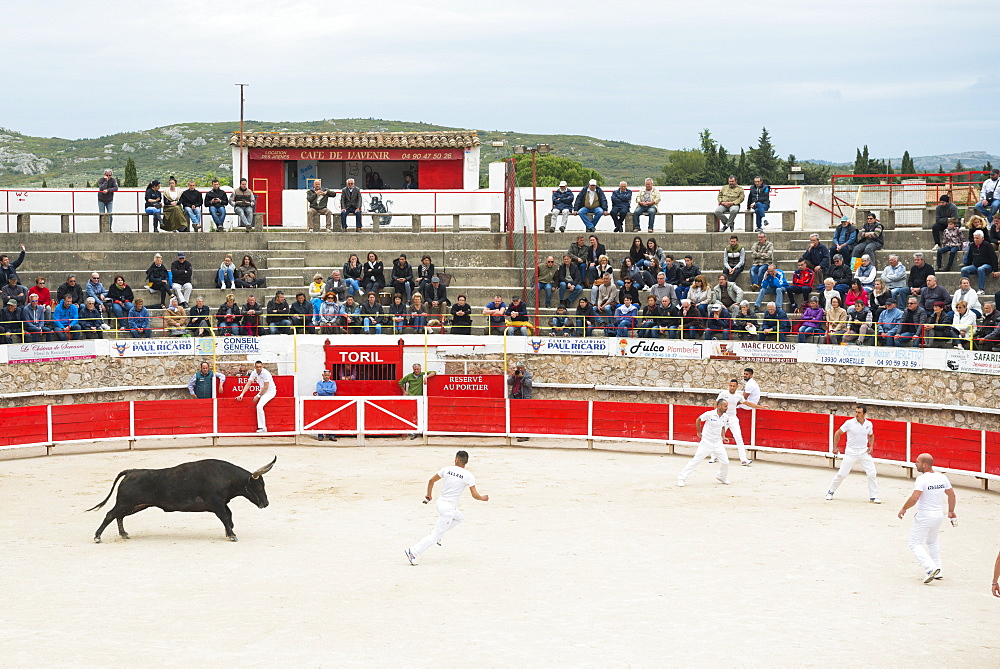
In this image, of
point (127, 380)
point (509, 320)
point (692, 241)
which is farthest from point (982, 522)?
point (127, 380)

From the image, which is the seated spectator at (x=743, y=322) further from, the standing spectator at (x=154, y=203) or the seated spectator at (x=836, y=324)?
the standing spectator at (x=154, y=203)

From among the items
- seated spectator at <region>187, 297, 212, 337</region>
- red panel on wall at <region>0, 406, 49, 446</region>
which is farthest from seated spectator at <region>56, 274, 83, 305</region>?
red panel on wall at <region>0, 406, 49, 446</region>

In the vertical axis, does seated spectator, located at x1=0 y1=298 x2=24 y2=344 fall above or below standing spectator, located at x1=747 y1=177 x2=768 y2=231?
below

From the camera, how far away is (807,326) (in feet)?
83.4

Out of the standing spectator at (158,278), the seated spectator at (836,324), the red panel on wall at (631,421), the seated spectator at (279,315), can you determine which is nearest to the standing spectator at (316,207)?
the standing spectator at (158,278)

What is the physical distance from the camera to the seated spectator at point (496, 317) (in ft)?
90.8

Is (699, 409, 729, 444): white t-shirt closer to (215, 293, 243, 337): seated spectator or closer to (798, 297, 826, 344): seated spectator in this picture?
(798, 297, 826, 344): seated spectator

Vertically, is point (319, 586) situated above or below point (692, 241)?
below

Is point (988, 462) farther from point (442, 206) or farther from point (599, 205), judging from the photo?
point (442, 206)

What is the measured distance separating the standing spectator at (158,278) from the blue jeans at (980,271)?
17.6m

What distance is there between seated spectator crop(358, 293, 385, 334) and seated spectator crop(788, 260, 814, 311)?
29.7ft

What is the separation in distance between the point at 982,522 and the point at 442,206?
2284 cm

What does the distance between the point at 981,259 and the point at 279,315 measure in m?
14.8

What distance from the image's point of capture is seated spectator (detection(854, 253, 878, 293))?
85.8ft
